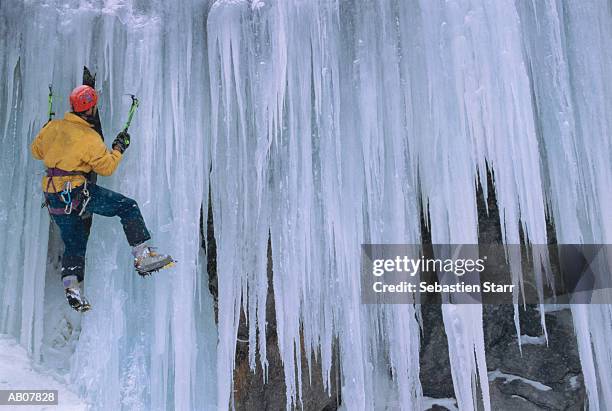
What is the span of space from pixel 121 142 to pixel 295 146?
1.21 m

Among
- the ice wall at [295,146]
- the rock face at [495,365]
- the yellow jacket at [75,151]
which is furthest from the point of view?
the rock face at [495,365]

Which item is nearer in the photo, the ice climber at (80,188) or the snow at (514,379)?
the ice climber at (80,188)

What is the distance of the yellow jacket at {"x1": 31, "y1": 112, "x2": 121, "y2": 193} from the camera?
11.6ft

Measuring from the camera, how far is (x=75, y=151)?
3.53m

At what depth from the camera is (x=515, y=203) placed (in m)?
3.72

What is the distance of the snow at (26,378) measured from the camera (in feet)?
12.6

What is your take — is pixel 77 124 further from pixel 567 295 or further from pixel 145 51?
pixel 567 295

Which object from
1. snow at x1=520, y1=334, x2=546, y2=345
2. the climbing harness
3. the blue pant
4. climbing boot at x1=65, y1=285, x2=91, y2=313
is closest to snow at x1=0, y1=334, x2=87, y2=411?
climbing boot at x1=65, y1=285, x2=91, y2=313

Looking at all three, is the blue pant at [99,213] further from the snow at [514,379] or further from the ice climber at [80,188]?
the snow at [514,379]

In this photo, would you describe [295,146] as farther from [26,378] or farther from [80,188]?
[26,378]

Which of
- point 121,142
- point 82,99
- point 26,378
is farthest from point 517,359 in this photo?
point 82,99

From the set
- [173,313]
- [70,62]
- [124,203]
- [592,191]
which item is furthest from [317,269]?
[70,62]

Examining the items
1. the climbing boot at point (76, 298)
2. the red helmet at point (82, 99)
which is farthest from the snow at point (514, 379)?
the red helmet at point (82, 99)

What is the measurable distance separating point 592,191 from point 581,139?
0.38 meters
